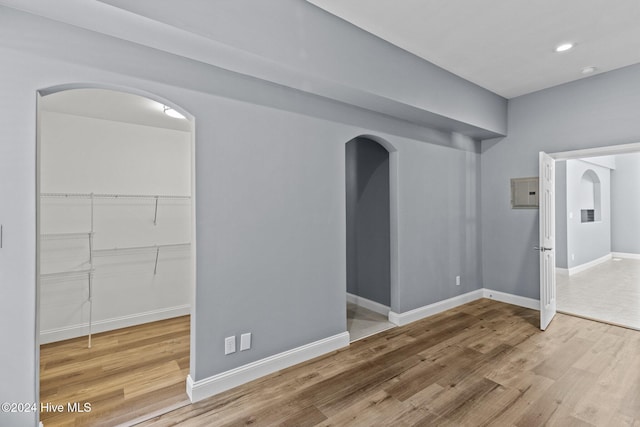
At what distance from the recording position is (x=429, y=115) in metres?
3.42

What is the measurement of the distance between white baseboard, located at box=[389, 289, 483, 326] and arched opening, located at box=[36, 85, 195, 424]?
7.64 feet

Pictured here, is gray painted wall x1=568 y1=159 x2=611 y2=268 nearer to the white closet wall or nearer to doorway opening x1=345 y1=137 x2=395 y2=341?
doorway opening x1=345 y1=137 x2=395 y2=341

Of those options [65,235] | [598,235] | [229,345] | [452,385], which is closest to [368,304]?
[452,385]

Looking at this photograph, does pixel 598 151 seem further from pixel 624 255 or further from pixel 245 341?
pixel 624 255

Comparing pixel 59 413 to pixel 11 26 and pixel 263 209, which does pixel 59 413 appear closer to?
pixel 263 209

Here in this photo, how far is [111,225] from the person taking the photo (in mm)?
3637

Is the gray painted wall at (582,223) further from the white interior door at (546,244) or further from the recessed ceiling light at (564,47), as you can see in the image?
the recessed ceiling light at (564,47)

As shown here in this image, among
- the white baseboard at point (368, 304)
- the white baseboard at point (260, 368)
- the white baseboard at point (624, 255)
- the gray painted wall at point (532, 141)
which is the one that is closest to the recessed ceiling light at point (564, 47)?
the gray painted wall at point (532, 141)

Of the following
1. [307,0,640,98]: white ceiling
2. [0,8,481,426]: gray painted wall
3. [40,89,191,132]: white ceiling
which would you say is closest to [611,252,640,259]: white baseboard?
[307,0,640,98]: white ceiling

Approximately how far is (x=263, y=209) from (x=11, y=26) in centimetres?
180

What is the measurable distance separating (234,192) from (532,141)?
13.8ft

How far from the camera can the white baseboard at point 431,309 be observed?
364cm

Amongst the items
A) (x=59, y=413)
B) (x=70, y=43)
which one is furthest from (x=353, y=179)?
(x=59, y=413)

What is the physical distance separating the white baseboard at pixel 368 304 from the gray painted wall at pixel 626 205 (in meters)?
8.41
